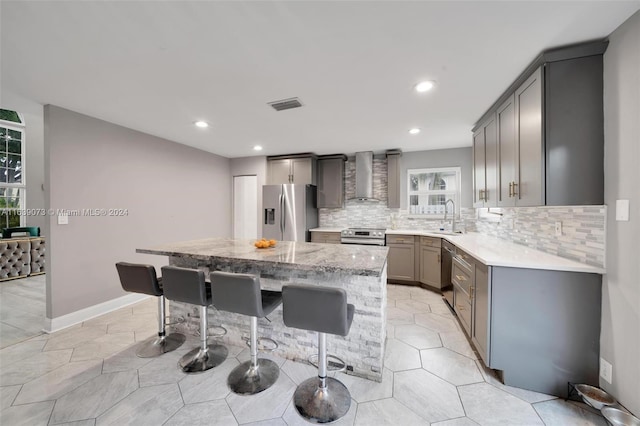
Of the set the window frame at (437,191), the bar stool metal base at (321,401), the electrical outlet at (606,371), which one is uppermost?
the window frame at (437,191)

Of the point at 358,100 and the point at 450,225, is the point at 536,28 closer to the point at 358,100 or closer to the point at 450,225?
the point at 358,100

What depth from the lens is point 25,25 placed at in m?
1.50

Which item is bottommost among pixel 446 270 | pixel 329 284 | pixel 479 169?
pixel 446 270

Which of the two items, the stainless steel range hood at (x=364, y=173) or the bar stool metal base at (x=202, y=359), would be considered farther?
the stainless steel range hood at (x=364, y=173)

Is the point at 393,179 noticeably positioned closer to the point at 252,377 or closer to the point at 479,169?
the point at 479,169

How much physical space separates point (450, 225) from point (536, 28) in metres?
3.38

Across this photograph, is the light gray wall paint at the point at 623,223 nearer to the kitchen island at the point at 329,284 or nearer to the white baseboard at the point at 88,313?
the kitchen island at the point at 329,284

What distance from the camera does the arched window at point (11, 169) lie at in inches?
199

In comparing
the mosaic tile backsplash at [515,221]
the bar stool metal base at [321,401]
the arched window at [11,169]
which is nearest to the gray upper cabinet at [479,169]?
the mosaic tile backsplash at [515,221]

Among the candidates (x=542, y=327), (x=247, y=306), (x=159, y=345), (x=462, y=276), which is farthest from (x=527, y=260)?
(x=159, y=345)

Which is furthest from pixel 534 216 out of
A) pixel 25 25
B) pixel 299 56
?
pixel 25 25

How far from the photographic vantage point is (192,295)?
1.94 meters

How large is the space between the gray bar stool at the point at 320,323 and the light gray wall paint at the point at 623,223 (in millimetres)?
1654

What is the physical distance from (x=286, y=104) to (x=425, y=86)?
1.36 m
